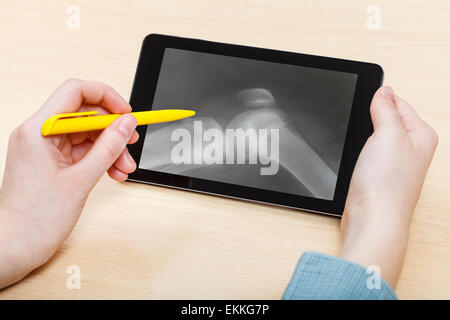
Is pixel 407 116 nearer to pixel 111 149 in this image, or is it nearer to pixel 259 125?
pixel 259 125

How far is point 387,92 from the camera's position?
63 cm

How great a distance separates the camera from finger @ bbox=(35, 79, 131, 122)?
0.58m

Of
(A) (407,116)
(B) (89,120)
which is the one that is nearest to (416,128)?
(A) (407,116)


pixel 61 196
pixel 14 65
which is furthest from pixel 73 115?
pixel 14 65

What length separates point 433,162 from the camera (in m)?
0.64

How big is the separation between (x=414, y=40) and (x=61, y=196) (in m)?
0.53

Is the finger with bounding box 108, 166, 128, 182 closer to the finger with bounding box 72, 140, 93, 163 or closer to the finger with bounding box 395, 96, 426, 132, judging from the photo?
the finger with bounding box 72, 140, 93, 163

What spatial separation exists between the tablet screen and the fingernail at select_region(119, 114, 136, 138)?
0.07 m

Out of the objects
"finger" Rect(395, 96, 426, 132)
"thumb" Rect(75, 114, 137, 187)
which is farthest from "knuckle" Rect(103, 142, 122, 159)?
"finger" Rect(395, 96, 426, 132)

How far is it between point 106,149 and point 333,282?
0.29 metres

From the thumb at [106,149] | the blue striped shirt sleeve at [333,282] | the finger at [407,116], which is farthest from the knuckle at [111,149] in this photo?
the finger at [407,116]
